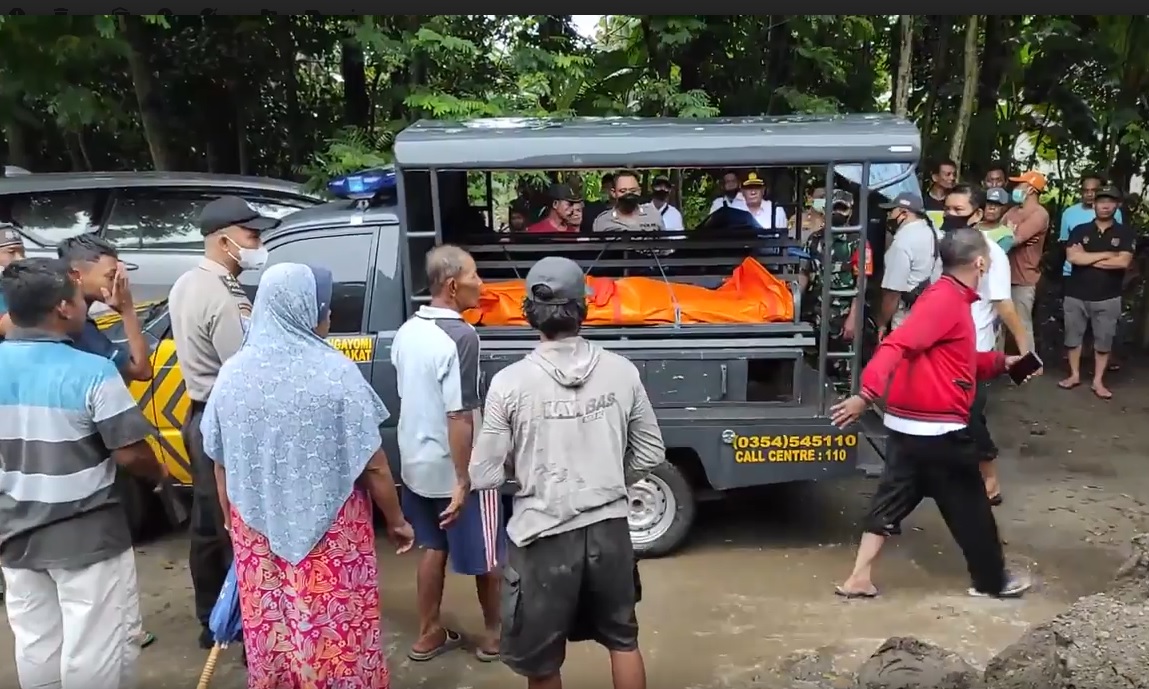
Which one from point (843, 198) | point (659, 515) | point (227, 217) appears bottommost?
point (659, 515)

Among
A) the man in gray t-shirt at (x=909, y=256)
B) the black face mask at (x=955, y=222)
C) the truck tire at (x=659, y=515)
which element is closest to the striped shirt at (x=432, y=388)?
the truck tire at (x=659, y=515)

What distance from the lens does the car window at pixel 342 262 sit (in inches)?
194

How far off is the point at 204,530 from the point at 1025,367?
3.63 meters

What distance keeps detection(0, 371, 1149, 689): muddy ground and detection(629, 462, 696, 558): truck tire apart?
10 centimetres

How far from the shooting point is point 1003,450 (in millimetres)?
6766

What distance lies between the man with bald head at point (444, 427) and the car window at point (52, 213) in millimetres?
4852

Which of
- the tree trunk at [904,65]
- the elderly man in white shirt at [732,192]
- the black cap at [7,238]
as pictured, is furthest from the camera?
the tree trunk at [904,65]

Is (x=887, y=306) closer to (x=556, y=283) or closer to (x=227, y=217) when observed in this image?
(x=556, y=283)

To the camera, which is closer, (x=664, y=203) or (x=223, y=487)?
(x=223, y=487)

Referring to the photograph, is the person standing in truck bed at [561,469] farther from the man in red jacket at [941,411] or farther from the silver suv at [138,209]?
the silver suv at [138,209]

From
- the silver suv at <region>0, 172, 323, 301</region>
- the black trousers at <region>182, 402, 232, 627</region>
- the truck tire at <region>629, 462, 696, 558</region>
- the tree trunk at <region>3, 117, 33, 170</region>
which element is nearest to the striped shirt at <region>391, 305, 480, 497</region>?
the black trousers at <region>182, 402, 232, 627</region>

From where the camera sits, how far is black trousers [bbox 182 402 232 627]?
3867 mm

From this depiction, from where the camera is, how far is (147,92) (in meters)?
9.47

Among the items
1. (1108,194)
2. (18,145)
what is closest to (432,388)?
(1108,194)
